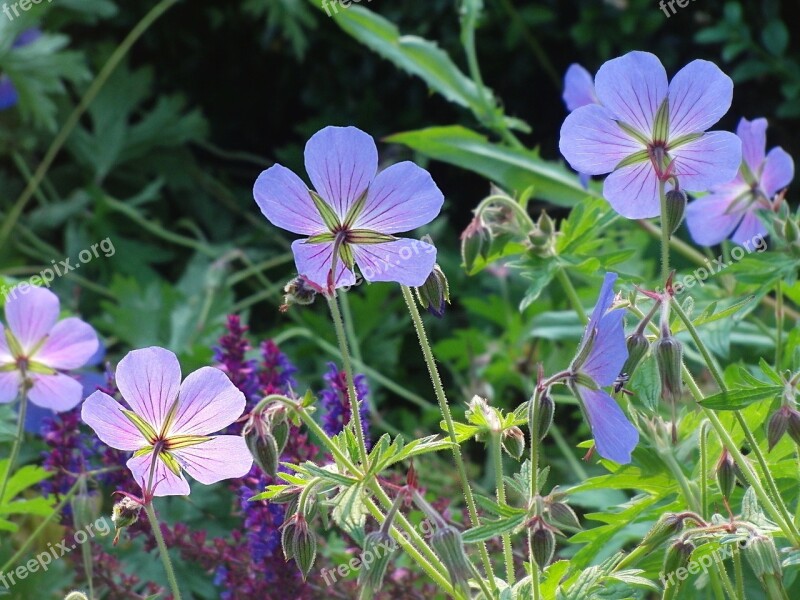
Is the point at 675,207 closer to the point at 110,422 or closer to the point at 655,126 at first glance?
the point at 655,126

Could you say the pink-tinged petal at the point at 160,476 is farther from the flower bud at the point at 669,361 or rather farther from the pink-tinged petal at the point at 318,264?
the flower bud at the point at 669,361

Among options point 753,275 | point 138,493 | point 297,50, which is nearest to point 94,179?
point 297,50

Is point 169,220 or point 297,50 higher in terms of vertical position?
point 297,50

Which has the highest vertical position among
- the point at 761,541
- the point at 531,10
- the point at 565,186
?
the point at 531,10

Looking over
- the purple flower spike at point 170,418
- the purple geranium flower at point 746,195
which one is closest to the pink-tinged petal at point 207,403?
the purple flower spike at point 170,418

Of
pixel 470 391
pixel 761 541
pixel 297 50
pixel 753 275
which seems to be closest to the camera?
pixel 761 541

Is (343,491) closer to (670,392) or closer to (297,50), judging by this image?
(670,392)

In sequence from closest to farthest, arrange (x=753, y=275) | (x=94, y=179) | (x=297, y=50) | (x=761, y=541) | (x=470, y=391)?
(x=761, y=541) → (x=753, y=275) → (x=470, y=391) → (x=297, y=50) → (x=94, y=179)
